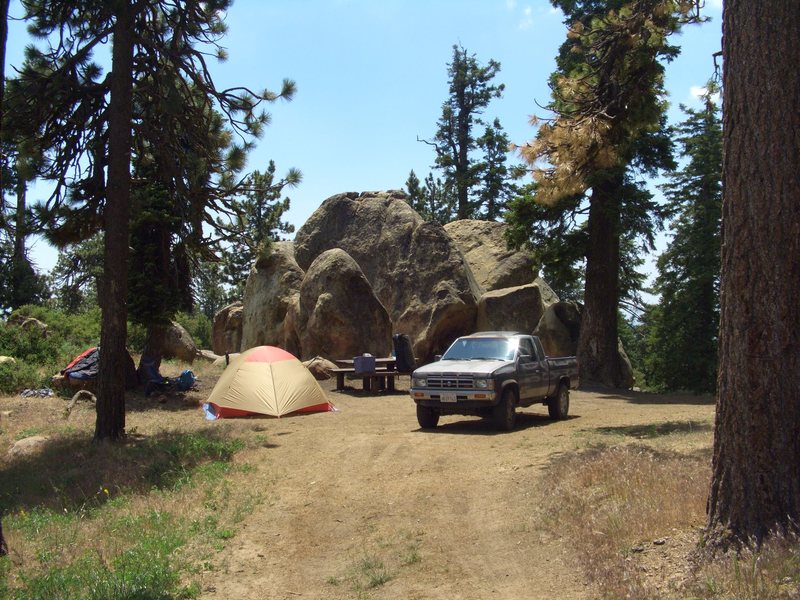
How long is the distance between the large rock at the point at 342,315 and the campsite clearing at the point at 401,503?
334 inches

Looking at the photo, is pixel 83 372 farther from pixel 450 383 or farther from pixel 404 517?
pixel 404 517

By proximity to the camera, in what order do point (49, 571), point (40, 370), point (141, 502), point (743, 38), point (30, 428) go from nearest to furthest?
point (743, 38), point (49, 571), point (141, 502), point (30, 428), point (40, 370)

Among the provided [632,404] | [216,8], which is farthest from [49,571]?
[632,404]

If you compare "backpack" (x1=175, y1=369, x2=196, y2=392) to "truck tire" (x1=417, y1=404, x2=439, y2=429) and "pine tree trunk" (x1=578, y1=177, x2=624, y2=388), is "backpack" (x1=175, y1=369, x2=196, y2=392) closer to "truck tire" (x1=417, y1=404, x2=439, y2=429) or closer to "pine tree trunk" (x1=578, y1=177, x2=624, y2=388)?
"truck tire" (x1=417, y1=404, x2=439, y2=429)

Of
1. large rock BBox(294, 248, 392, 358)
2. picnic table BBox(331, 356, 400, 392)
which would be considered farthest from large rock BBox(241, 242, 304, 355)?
picnic table BBox(331, 356, 400, 392)

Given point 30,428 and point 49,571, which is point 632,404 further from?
point 49,571

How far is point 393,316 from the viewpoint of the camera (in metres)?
28.2

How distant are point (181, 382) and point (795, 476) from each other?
16.4 metres

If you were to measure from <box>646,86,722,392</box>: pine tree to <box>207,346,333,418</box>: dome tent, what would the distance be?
55.4 ft

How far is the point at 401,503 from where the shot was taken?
339 inches

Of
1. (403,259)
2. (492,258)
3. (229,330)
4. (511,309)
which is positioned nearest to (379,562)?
(511,309)

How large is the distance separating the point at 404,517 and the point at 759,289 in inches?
175

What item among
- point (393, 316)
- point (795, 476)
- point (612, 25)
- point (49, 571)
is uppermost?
point (612, 25)

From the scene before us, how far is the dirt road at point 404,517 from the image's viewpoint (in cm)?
628
